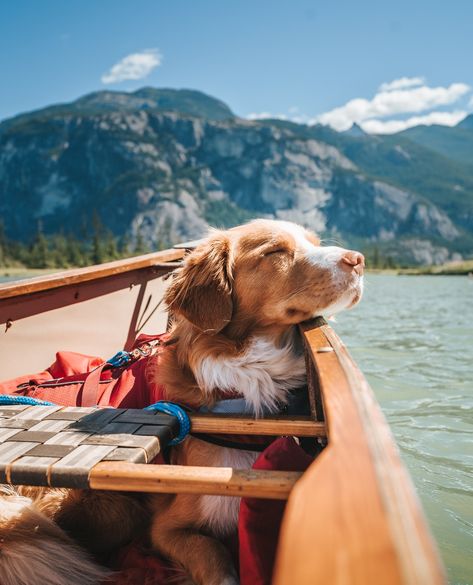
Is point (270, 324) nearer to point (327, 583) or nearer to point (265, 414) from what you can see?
point (265, 414)

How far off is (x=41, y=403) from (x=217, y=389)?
110 centimetres

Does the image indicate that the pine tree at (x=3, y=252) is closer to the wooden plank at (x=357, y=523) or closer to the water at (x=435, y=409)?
the water at (x=435, y=409)

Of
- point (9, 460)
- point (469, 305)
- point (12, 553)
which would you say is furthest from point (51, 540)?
point (469, 305)

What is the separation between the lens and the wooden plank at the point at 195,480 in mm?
1791

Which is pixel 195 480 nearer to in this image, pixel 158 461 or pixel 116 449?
pixel 116 449

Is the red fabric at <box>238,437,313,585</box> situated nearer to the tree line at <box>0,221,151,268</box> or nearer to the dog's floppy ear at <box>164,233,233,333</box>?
the dog's floppy ear at <box>164,233,233,333</box>

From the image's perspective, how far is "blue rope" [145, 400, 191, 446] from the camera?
2590mm

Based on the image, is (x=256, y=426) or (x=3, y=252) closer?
(x=256, y=426)

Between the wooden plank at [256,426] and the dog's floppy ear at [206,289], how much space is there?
0.55 m

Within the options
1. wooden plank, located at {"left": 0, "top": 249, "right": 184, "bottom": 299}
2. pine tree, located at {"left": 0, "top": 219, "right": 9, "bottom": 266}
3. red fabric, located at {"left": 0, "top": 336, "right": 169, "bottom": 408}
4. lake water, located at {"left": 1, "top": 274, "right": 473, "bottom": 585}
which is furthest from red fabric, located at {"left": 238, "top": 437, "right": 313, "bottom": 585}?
pine tree, located at {"left": 0, "top": 219, "right": 9, "bottom": 266}

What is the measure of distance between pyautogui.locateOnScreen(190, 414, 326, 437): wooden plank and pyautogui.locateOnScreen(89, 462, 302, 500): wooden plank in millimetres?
534

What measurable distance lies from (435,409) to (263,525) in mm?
5145

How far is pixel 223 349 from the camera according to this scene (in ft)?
9.78

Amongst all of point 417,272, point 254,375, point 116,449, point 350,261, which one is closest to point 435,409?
point 350,261
